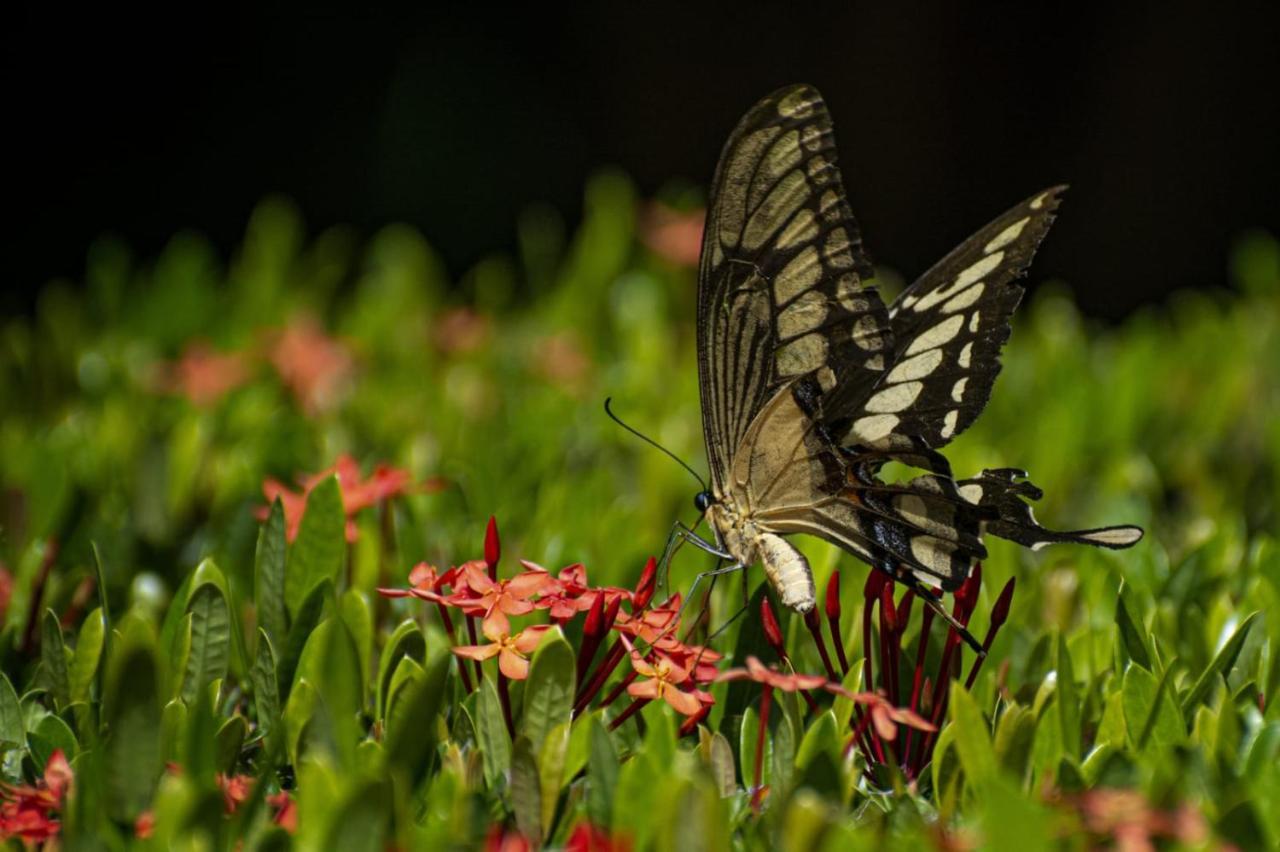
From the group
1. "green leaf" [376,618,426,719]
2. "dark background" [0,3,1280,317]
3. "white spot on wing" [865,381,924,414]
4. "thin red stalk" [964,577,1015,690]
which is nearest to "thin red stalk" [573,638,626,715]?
"green leaf" [376,618,426,719]

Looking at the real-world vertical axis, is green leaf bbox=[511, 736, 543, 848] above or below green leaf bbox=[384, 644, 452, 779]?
below

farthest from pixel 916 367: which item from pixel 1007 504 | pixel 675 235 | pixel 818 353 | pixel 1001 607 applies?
pixel 675 235

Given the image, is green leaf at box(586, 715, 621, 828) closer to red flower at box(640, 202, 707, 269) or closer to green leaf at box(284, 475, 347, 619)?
green leaf at box(284, 475, 347, 619)

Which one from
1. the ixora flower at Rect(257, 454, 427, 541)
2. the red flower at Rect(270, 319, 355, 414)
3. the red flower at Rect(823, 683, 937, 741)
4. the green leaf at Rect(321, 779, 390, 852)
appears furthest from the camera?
the red flower at Rect(270, 319, 355, 414)

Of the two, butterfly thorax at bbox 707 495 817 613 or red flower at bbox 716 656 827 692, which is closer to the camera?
red flower at bbox 716 656 827 692

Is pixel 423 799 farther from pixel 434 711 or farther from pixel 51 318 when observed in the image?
pixel 51 318

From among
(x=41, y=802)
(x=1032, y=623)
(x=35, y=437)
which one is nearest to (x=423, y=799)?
(x=41, y=802)

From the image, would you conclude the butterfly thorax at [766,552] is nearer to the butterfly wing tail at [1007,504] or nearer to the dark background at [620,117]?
the butterfly wing tail at [1007,504]
